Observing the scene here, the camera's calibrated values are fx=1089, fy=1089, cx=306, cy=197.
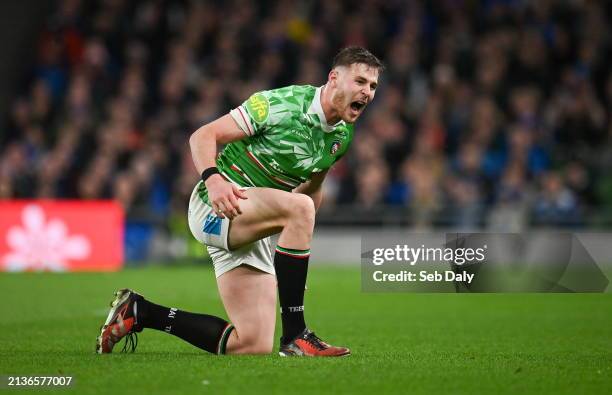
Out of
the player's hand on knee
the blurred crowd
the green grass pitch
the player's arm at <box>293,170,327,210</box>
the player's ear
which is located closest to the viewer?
the green grass pitch

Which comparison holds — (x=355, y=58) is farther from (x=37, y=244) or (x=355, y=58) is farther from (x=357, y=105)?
(x=37, y=244)

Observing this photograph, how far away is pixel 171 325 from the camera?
6629 millimetres

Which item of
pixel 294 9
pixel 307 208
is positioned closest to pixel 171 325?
pixel 307 208

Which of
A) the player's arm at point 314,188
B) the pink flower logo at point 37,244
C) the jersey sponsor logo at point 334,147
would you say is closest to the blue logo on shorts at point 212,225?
the player's arm at point 314,188

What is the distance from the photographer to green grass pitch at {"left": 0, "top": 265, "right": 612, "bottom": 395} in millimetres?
5273

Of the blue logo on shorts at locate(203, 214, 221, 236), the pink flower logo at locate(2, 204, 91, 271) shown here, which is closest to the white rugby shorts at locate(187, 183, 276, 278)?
the blue logo on shorts at locate(203, 214, 221, 236)

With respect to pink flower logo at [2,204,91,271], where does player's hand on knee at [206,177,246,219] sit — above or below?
above

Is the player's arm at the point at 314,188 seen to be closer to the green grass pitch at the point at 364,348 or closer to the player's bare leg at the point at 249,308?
the player's bare leg at the point at 249,308

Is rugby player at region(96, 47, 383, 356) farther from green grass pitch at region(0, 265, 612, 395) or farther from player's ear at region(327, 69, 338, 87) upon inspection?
green grass pitch at region(0, 265, 612, 395)

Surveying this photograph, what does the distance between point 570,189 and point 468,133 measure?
201 centimetres

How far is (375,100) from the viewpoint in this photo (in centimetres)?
1875

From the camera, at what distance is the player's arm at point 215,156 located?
6.03 m

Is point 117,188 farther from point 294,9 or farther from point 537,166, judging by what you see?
point 537,166

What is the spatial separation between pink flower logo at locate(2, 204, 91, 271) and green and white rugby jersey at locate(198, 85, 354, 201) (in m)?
10.2
